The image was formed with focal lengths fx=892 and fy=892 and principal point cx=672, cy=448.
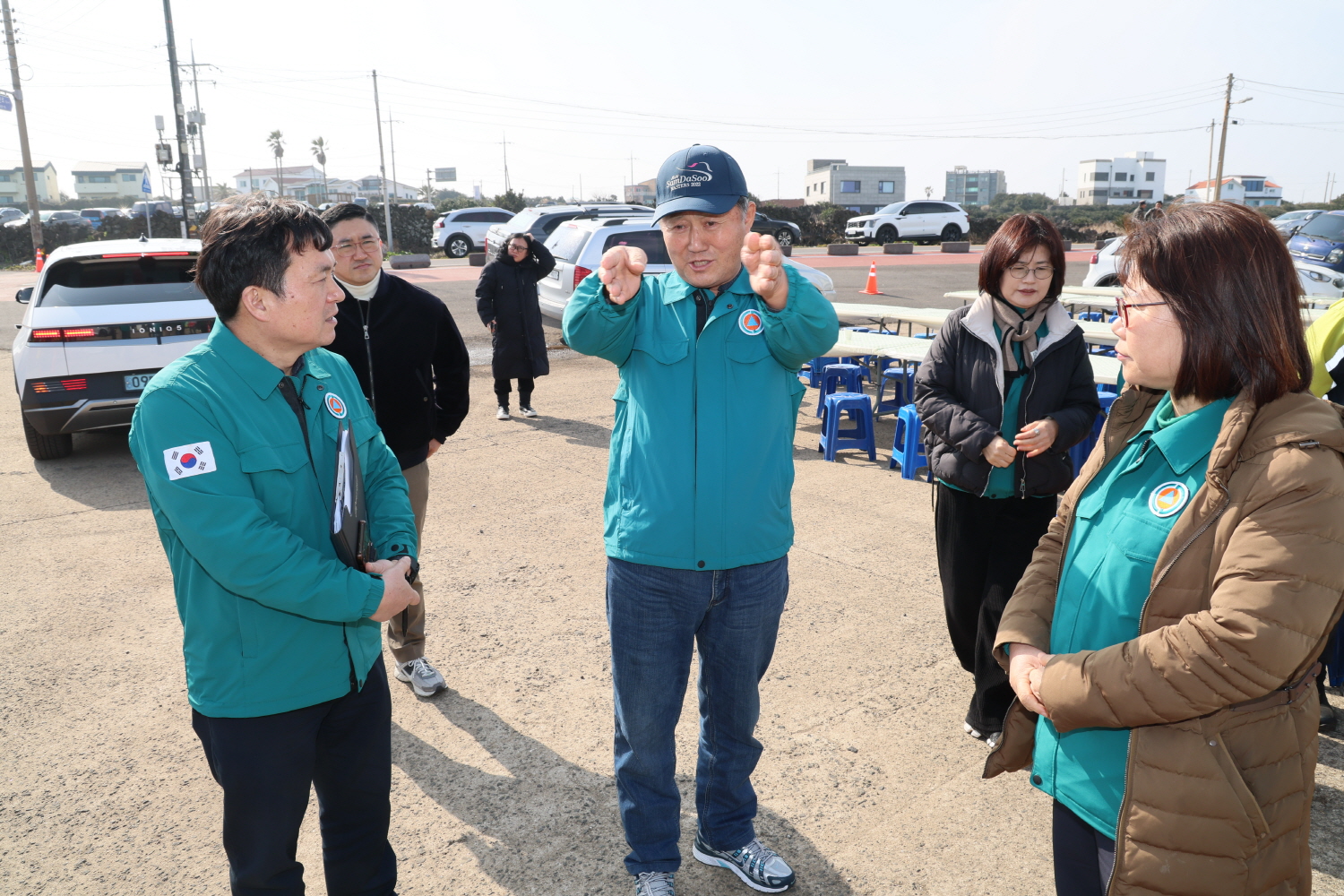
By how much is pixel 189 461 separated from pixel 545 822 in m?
1.71

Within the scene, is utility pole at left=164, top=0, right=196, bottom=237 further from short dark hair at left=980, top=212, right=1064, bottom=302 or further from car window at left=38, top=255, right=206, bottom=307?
short dark hair at left=980, top=212, right=1064, bottom=302

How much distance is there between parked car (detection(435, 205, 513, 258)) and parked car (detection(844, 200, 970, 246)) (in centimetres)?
1399

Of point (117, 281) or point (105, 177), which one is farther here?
point (105, 177)

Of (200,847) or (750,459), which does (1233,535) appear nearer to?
(750,459)

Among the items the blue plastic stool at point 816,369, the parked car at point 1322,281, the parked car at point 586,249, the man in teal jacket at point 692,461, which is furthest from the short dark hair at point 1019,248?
the parked car at point 1322,281

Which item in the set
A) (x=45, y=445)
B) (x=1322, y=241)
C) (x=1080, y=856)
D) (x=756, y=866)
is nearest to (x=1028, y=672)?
(x=1080, y=856)

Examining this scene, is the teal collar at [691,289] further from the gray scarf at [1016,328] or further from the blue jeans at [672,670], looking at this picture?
the gray scarf at [1016,328]

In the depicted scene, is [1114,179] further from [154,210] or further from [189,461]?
[189,461]

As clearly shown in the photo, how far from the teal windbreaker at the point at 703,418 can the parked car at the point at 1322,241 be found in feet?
37.7

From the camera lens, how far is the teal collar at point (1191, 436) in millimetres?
1664

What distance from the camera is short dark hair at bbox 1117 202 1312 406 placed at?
1.59 m

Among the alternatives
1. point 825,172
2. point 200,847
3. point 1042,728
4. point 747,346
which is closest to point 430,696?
point 200,847

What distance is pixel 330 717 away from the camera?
7.33ft

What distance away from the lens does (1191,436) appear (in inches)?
65.9
